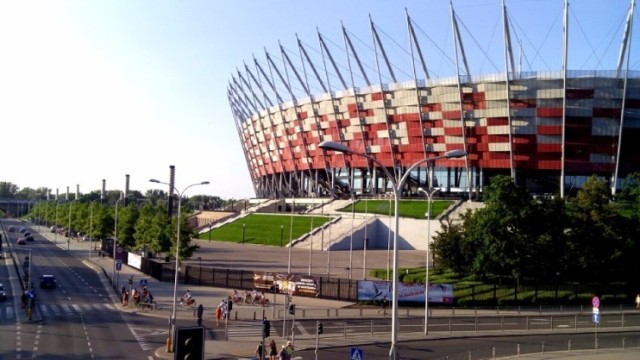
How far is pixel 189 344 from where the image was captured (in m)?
10.4

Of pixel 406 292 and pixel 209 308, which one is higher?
pixel 406 292

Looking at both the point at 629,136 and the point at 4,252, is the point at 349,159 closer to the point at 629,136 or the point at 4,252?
the point at 629,136

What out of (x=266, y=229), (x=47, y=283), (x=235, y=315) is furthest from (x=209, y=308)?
(x=266, y=229)

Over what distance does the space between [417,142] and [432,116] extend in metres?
5.90

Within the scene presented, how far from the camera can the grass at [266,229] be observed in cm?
9200

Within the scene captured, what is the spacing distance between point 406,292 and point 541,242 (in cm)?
1136

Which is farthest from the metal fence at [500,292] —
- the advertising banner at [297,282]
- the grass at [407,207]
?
the grass at [407,207]

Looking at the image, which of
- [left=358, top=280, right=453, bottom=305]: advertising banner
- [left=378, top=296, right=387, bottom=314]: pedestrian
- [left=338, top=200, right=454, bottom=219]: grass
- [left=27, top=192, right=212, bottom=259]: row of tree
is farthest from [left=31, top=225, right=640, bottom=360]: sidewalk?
[left=338, top=200, right=454, bottom=219]: grass

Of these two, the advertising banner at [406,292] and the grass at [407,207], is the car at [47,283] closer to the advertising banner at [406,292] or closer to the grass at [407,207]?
the advertising banner at [406,292]

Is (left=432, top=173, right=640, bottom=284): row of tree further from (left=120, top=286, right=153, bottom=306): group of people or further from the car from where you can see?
the car

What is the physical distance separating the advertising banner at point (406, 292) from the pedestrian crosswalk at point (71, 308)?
1761 cm

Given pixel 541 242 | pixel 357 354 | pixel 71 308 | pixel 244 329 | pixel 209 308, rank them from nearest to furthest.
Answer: pixel 357 354 → pixel 244 329 → pixel 71 308 → pixel 209 308 → pixel 541 242

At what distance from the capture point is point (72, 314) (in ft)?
124

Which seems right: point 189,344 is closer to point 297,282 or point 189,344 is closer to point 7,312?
point 7,312
